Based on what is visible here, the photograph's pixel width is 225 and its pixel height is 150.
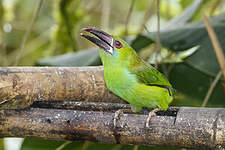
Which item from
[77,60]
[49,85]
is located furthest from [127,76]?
[77,60]

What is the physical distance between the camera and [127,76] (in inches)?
74.8

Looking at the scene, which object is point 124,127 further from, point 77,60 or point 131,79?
point 77,60

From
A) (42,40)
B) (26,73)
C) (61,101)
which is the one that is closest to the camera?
(26,73)

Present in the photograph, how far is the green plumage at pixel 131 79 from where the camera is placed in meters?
1.88

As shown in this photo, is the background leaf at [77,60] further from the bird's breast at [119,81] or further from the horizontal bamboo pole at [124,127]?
the horizontal bamboo pole at [124,127]

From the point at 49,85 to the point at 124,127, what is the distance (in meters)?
0.44

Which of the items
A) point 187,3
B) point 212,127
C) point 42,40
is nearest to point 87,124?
point 212,127

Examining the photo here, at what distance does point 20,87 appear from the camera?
5.46 feet

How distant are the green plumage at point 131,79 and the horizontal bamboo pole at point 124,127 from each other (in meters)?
0.21

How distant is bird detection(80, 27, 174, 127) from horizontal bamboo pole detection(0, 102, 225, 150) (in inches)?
8.4

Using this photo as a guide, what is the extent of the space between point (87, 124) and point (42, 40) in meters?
3.62

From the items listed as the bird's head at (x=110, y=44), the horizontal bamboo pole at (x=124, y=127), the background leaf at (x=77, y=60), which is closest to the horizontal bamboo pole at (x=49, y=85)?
the horizontal bamboo pole at (x=124, y=127)

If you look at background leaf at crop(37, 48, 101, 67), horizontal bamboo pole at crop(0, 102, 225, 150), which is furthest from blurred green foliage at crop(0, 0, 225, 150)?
horizontal bamboo pole at crop(0, 102, 225, 150)

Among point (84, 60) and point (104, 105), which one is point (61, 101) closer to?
point (104, 105)
